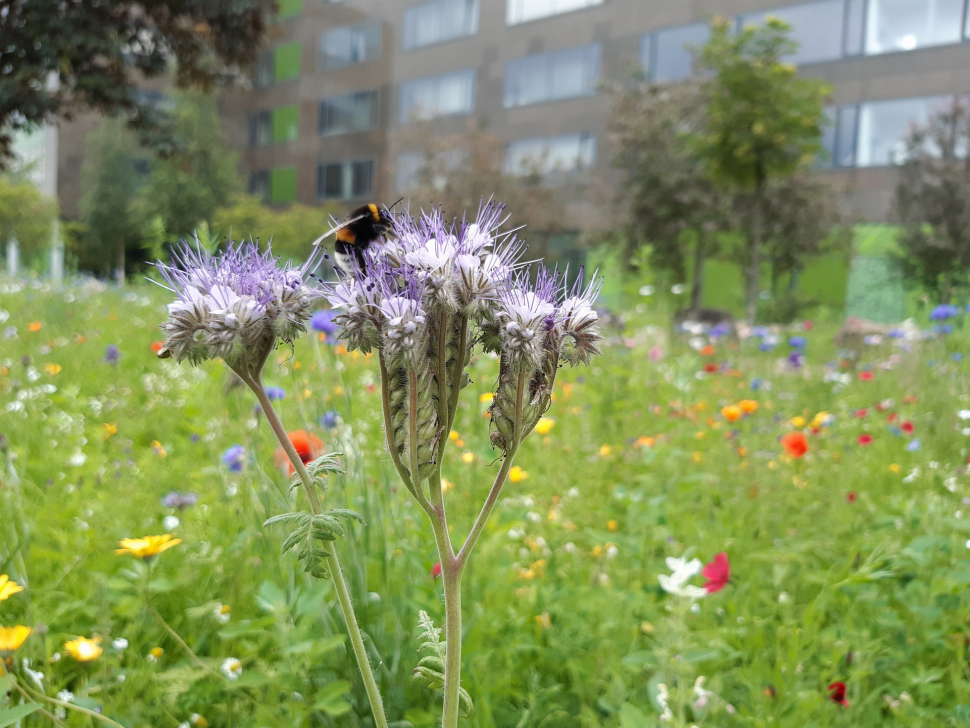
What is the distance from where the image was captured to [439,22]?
30.9 m

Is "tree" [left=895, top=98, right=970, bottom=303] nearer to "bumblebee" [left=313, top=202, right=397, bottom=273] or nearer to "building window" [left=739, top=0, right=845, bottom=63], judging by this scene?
"building window" [left=739, top=0, right=845, bottom=63]

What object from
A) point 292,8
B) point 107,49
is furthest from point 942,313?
point 292,8

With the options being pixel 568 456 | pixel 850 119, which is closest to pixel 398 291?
pixel 568 456

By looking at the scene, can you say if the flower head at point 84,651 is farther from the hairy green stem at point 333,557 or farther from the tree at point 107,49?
the tree at point 107,49

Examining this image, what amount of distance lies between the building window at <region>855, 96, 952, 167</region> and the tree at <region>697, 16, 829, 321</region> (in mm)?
5915

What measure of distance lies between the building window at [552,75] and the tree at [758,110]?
9974mm

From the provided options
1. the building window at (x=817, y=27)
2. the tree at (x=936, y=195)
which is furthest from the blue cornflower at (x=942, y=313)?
the building window at (x=817, y=27)

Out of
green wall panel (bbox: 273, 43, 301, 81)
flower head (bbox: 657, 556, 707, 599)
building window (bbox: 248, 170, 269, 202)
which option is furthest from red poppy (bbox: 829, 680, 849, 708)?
green wall panel (bbox: 273, 43, 301, 81)

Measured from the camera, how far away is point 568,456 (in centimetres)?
370

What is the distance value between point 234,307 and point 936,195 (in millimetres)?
19024

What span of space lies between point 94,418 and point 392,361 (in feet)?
13.1

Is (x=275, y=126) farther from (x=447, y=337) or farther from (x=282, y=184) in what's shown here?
(x=447, y=337)

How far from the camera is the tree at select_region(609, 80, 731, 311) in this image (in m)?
20.1

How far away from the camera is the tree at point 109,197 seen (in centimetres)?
3500
